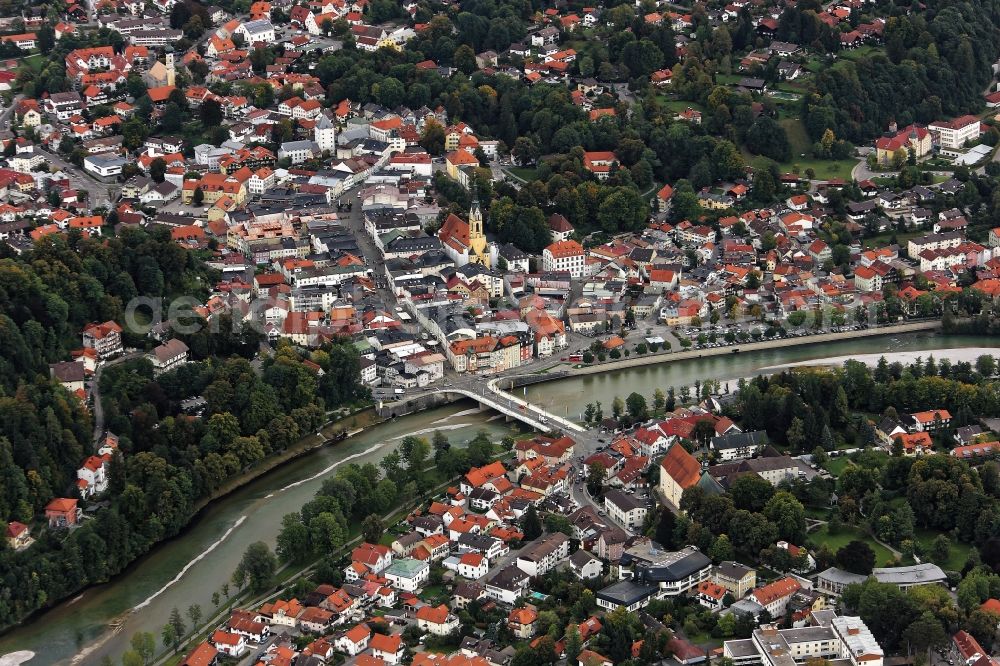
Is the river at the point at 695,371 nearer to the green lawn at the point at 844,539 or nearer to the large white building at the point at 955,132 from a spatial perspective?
the green lawn at the point at 844,539

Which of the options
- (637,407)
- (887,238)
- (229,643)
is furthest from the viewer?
(887,238)

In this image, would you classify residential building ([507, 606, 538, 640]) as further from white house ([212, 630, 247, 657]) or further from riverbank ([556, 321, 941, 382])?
riverbank ([556, 321, 941, 382])

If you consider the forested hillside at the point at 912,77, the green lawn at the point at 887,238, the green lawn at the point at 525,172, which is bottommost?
the green lawn at the point at 887,238

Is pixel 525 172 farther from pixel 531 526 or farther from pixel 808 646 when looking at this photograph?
pixel 808 646

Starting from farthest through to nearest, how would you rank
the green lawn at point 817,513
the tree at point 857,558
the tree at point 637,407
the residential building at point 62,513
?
the tree at point 637,407, the residential building at point 62,513, the green lawn at point 817,513, the tree at point 857,558

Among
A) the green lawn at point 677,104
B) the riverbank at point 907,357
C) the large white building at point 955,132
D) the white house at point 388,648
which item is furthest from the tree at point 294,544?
the large white building at point 955,132

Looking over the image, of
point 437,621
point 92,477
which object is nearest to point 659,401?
point 437,621

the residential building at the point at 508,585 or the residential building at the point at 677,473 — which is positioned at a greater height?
the residential building at the point at 677,473
